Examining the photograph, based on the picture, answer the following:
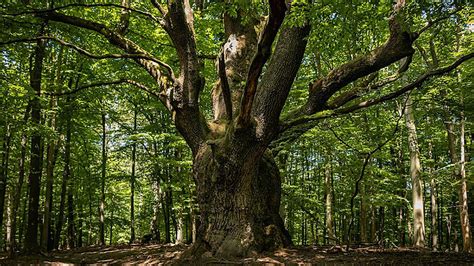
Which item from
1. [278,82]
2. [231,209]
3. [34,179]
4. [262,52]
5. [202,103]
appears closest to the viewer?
[262,52]

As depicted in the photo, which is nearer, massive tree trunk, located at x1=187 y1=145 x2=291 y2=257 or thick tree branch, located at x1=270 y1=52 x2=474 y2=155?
thick tree branch, located at x1=270 y1=52 x2=474 y2=155

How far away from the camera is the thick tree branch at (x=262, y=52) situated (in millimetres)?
3472

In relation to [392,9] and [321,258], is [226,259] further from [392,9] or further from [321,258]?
[392,9]

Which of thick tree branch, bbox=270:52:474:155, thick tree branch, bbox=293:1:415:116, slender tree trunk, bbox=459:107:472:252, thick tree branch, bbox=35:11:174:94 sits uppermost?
thick tree branch, bbox=35:11:174:94

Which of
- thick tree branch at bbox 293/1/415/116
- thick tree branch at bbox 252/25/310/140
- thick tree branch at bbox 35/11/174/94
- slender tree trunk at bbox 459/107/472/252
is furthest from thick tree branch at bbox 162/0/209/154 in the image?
slender tree trunk at bbox 459/107/472/252

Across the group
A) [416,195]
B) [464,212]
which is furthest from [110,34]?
[464,212]

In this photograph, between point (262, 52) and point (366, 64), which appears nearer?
point (262, 52)

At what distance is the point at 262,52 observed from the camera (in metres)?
4.13

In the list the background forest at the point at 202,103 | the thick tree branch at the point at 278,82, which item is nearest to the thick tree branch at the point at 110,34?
the background forest at the point at 202,103

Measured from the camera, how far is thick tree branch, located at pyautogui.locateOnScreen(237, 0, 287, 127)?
137 inches

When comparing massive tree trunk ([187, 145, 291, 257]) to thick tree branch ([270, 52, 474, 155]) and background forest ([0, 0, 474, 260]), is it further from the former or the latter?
background forest ([0, 0, 474, 260])

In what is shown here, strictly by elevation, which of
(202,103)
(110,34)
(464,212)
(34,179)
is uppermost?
(202,103)

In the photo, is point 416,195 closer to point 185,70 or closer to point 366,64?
point 366,64

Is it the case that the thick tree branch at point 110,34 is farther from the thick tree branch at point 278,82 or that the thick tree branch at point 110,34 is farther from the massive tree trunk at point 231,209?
the massive tree trunk at point 231,209
